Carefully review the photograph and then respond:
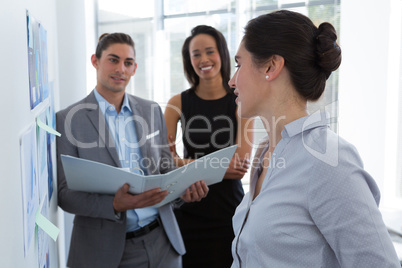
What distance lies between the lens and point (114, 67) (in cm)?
204

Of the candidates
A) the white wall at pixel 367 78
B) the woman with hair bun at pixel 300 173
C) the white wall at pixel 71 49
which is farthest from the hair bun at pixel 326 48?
the white wall at pixel 71 49

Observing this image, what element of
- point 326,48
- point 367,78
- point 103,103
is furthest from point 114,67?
point 367,78

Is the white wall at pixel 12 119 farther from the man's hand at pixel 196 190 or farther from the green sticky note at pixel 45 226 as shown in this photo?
the man's hand at pixel 196 190

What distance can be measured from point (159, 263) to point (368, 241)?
1.18 meters

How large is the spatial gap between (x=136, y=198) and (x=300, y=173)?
0.80m

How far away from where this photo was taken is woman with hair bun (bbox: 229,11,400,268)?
97 centimetres

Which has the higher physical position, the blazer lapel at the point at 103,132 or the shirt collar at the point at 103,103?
the shirt collar at the point at 103,103

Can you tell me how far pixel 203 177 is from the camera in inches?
71.3

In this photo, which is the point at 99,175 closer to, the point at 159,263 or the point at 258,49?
the point at 159,263

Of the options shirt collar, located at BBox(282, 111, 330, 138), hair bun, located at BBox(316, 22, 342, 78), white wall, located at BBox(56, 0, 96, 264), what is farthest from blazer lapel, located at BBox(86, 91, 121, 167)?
white wall, located at BBox(56, 0, 96, 264)

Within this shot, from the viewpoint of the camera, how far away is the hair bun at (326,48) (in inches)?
46.2

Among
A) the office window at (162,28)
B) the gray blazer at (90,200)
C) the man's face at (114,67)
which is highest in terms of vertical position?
the office window at (162,28)

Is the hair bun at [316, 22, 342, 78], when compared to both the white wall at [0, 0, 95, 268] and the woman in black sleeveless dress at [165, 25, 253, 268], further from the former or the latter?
the woman in black sleeveless dress at [165, 25, 253, 268]

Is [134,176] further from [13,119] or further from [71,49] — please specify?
[71,49]
